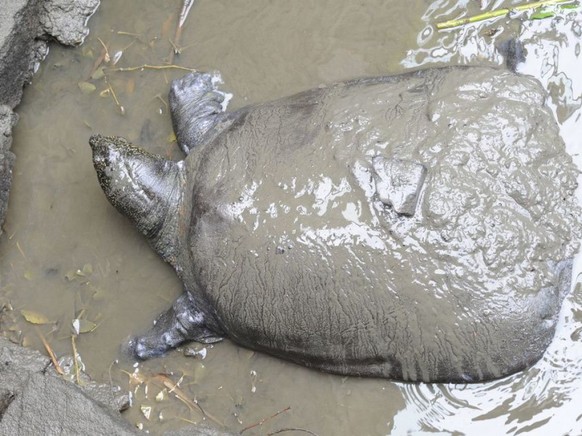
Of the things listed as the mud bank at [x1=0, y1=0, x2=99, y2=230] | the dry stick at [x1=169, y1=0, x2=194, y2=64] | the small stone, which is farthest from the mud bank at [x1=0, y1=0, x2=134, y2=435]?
the small stone

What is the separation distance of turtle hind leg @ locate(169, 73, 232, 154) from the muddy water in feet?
0.37

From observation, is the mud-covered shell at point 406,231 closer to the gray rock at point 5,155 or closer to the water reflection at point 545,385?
the water reflection at point 545,385

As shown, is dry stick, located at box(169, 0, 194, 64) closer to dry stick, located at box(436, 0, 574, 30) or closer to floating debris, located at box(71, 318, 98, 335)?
dry stick, located at box(436, 0, 574, 30)

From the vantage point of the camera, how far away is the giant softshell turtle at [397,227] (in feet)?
11.7

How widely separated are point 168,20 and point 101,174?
1228mm

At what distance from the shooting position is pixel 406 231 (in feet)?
11.6

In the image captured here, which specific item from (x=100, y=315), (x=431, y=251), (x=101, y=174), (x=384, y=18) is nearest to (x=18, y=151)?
(x=101, y=174)

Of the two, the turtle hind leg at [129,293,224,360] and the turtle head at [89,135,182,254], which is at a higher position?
the turtle head at [89,135,182,254]

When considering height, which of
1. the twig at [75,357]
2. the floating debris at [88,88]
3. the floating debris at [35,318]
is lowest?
the twig at [75,357]

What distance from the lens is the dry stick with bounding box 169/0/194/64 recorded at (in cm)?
485

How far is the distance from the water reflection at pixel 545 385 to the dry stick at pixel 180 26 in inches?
83.1

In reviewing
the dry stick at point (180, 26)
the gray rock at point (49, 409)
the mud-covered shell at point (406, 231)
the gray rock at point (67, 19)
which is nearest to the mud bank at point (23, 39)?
the gray rock at point (67, 19)

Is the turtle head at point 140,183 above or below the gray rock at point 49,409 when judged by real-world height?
above

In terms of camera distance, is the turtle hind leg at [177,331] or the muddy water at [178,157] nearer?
the muddy water at [178,157]
